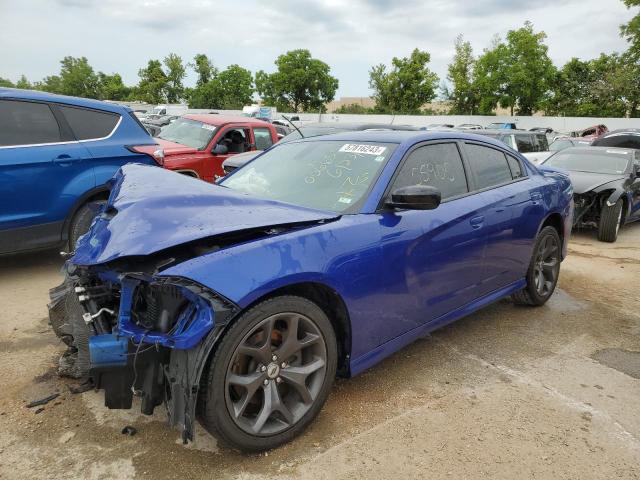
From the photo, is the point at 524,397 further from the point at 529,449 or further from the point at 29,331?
the point at 29,331

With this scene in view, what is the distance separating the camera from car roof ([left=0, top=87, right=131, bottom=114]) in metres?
4.81

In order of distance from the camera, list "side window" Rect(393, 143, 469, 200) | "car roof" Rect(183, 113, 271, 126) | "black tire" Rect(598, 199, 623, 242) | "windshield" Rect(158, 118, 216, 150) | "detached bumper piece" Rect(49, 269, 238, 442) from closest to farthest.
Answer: "detached bumper piece" Rect(49, 269, 238, 442)
"side window" Rect(393, 143, 469, 200)
"black tire" Rect(598, 199, 623, 242)
"windshield" Rect(158, 118, 216, 150)
"car roof" Rect(183, 113, 271, 126)

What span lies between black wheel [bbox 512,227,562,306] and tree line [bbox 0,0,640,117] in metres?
39.5

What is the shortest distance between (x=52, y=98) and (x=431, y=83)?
47.0 m

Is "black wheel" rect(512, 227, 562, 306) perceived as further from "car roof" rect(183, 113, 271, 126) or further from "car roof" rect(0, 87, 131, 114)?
"car roof" rect(183, 113, 271, 126)

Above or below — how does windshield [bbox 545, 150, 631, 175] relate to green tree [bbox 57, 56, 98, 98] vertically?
below

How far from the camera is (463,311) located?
11.7 ft

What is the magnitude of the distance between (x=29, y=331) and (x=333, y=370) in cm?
247

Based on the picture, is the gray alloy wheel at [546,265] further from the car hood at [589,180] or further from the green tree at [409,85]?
the green tree at [409,85]

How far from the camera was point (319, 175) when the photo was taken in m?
3.27

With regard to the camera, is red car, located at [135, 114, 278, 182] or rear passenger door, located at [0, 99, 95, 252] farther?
red car, located at [135, 114, 278, 182]

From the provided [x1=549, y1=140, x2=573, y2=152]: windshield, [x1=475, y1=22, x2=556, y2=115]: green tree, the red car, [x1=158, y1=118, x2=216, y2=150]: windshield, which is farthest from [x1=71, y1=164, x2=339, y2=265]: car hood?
[x1=475, y1=22, x2=556, y2=115]: green tree

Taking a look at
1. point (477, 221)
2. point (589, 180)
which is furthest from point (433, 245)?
point (589, 180)

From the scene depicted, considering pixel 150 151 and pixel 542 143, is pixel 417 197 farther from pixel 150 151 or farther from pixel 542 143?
pixel 542 143
